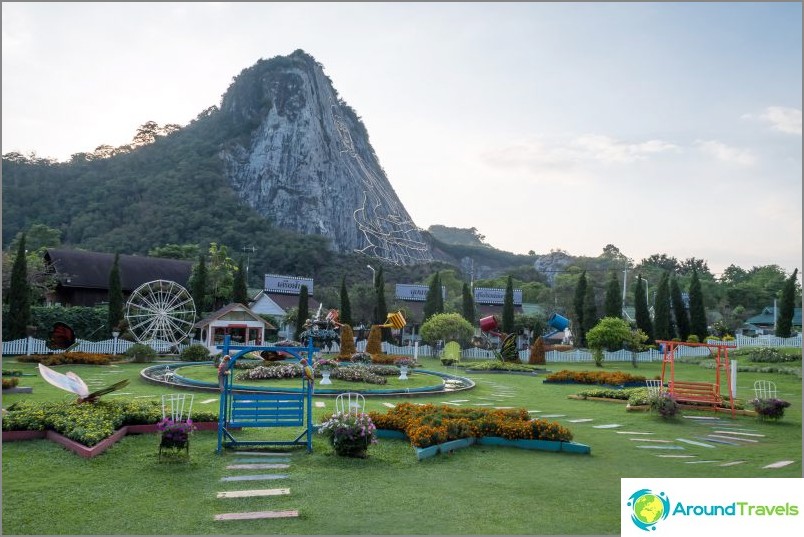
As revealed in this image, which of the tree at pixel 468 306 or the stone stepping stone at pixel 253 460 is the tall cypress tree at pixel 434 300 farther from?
the stone stepping stone at pixel 253 460

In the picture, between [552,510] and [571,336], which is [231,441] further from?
[571,336]

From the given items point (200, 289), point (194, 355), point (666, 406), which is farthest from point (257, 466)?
point (200, 289)

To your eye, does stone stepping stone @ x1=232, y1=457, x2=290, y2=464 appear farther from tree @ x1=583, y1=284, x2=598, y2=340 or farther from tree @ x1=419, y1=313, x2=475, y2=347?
tree @ x1=583, y1=284, x2=598, y2=340

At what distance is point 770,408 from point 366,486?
10.6 m

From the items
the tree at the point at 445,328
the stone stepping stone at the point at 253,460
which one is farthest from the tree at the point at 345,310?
the stone stepping stone at the point at 253,460

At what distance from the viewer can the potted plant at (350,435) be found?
9930 millimetres

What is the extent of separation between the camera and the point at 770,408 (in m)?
14.4

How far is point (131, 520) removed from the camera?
272 inches

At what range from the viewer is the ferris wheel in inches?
1421

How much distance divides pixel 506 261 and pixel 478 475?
149769 millimetres

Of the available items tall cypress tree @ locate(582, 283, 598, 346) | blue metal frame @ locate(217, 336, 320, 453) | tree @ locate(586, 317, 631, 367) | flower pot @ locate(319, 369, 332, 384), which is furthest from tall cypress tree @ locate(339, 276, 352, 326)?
blue metal frame @ locate(217, 336, 320, 453)

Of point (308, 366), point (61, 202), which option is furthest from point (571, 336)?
point (61, 202)

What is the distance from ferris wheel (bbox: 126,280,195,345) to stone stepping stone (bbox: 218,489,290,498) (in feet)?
95.9

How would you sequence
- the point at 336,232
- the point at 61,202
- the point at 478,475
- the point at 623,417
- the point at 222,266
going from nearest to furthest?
the point at 478,475
the point at 623,417
the point at 222,266
the point at 61,202
the point at 336,232
